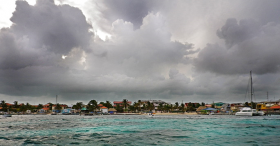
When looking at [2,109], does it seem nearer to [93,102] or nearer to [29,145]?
[93,102]

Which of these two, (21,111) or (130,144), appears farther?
(21,111)

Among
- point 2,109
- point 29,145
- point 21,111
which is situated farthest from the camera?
point 21,111

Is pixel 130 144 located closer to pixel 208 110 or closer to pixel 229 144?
pixel 229 144

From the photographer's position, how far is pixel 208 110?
157875mm

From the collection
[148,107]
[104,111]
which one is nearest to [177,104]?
[148,107]

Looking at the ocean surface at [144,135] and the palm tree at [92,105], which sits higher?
the ocean surface at [144,135]

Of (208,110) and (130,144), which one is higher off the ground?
(130,144)

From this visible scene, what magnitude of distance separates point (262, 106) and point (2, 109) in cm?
20931

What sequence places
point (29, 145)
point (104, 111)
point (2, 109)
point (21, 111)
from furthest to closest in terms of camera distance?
point (21, 111)
point (2, 109)
point (104, 111)
point (29, 145)

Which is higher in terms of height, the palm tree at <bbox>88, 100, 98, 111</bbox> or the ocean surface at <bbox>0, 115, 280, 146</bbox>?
the ocean surface at <bbox>0, 115, 280, 146</bbox>

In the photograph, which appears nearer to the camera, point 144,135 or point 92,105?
point 144,135

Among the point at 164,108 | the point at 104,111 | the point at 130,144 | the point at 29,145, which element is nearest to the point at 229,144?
the point at 130,144

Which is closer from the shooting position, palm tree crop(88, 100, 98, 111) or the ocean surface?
the ocean surface

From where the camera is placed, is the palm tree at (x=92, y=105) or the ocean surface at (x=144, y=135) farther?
the palm tree at (x=92, y=105)
